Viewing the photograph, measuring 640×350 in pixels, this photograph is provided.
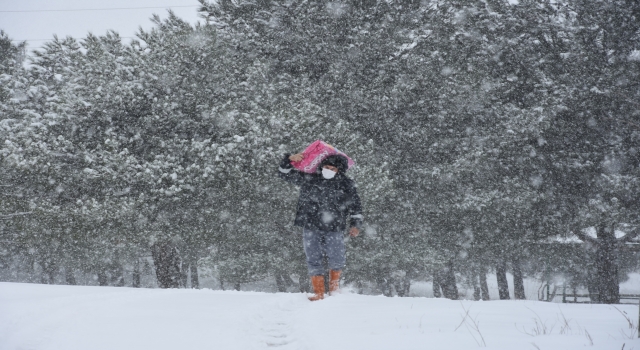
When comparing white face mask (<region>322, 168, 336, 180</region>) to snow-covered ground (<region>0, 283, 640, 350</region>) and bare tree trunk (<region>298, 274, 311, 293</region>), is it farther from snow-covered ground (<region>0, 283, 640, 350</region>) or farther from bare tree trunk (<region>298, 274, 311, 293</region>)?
bare tree trunk (<region>298, 274, 311, 293</region>)

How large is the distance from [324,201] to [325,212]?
0.50ft

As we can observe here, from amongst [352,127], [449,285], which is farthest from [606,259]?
[352,127]

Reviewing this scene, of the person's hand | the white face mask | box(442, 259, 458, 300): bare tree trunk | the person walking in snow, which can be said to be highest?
the person's hand

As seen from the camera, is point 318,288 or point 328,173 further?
point 328,173

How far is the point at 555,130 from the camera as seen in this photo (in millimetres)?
12203

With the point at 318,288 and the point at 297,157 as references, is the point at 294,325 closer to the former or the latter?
the point at 318,288

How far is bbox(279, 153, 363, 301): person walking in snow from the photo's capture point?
5.16 metres

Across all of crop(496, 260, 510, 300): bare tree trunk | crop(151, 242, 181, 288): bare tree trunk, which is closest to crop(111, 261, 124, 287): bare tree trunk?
crop(151, 242, 181, 288): bare tree trunk

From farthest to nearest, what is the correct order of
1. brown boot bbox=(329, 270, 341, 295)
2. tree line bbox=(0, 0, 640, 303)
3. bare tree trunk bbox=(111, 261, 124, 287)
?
bare tree trunk bbox=(111, 261, 124, 287) → tree line bbox=(0, 0, 640, 303) → brown boot bbox=(329, 270, 341, 295)

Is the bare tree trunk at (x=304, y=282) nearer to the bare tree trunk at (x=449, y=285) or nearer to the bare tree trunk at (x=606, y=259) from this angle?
the bare tree trunk at (x=449, y=285)

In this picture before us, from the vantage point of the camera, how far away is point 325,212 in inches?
203

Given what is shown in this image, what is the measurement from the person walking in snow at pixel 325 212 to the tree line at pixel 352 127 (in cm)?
539

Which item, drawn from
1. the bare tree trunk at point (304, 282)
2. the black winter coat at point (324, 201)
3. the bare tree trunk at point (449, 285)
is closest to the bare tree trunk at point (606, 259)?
the bare tree trunk at point (449, 285)

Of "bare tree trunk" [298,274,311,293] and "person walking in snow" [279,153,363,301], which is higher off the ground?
"person walking in snow" [279,153,363,301]
